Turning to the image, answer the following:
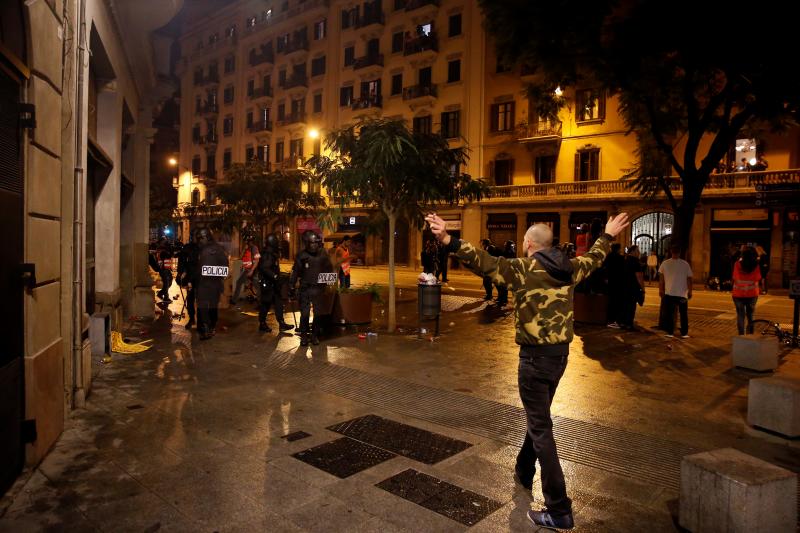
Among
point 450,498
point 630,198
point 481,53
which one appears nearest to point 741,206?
point 630,198

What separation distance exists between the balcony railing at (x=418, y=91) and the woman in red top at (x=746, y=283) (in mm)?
28930

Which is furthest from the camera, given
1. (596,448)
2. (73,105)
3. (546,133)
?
(546,133)

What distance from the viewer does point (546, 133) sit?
1236 inches

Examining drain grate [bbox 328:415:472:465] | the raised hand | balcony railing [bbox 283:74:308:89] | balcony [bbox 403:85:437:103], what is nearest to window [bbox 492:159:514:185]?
balcony [bbox 403:85:437:103]

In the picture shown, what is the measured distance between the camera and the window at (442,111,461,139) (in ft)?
116

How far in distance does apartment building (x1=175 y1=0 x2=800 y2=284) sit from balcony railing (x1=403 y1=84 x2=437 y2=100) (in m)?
0.09

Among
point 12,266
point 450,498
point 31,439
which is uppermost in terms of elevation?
point 12,266

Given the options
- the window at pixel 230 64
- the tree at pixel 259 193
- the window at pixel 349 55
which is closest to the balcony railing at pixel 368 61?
the window at pixel 349 55

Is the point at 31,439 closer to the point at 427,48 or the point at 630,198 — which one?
the point at 630,198

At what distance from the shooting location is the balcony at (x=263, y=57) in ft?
156

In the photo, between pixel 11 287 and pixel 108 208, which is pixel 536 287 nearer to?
pixel 11 287

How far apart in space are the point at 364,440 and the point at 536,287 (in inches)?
89.7

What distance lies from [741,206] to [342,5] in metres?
31.1

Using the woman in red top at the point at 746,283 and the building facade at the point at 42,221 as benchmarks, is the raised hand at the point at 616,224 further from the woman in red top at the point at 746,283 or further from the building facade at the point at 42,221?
the woman in red top at the point at 746,283
